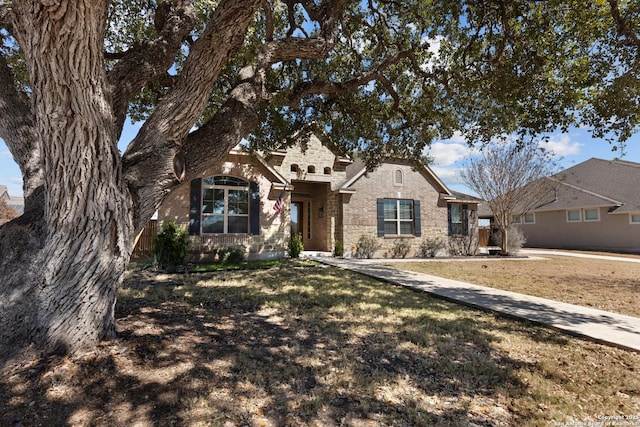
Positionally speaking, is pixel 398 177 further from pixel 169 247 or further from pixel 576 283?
pixel 169 247

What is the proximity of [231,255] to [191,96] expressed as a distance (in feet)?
29.0

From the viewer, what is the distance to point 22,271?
10.2 ft

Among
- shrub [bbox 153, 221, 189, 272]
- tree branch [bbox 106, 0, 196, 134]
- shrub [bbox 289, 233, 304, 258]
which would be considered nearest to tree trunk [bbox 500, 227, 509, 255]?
shrub [bbox 289, 233, 304, 258]

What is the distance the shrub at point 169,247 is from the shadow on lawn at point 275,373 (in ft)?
15.8

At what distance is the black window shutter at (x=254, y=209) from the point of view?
12852 mm

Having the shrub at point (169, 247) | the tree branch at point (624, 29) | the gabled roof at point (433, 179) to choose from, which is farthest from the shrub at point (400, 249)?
the tree branch at point (624, 29)

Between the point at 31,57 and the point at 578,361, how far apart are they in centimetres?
643

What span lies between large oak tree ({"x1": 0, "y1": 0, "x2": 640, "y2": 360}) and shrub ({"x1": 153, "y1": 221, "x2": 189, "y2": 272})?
379cm

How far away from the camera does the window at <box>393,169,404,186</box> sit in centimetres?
1645

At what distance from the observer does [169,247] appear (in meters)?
9.89

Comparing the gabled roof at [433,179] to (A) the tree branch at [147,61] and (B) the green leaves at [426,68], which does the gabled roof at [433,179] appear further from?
(A) the tree branch at [147,61]

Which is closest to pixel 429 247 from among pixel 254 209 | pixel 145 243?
pixel 254 209

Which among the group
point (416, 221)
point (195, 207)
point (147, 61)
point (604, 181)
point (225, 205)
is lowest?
point (416, 221)

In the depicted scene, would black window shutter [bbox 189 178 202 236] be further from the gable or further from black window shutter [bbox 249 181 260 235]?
the gable
